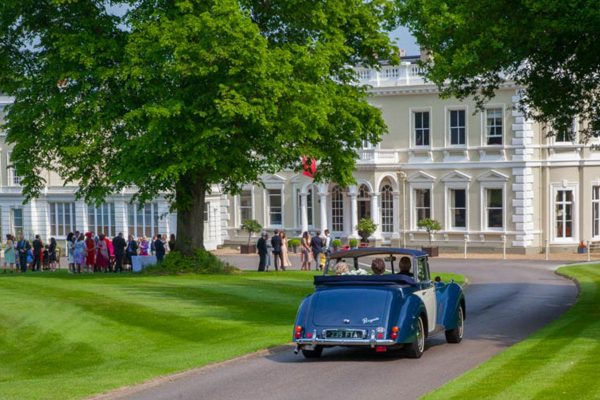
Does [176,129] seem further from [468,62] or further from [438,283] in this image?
[438,283]

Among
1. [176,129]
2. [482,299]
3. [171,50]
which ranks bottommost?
[482,299]

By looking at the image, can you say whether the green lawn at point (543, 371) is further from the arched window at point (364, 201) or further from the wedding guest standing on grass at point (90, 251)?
the arched window at point (364, 201)

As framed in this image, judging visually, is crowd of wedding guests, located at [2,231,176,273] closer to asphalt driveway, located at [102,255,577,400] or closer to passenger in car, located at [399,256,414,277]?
asphalt driveway, located at [102,255,577,400]

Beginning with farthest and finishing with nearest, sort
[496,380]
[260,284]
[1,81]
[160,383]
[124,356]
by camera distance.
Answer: [1,81]
[260,284]
[124,356]
[160,383]
[496,380]

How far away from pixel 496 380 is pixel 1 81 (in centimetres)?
3055

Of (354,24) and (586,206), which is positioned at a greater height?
(354,24)

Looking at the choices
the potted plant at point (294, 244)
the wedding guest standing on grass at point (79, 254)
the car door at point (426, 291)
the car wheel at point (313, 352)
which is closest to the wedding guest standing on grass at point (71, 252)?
the wedding guest standing on grass at point (79, 254)

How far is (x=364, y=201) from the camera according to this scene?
67312 millimetres

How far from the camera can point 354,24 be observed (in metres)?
43.8

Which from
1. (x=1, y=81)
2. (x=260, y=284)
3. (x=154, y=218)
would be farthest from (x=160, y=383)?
(x=154, y=218)

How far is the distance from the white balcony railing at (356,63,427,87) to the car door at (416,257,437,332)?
44791 mm

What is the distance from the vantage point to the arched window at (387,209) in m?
66.5

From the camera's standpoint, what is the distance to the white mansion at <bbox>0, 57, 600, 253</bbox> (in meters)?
62.1

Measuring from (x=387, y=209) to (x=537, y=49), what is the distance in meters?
41.3
